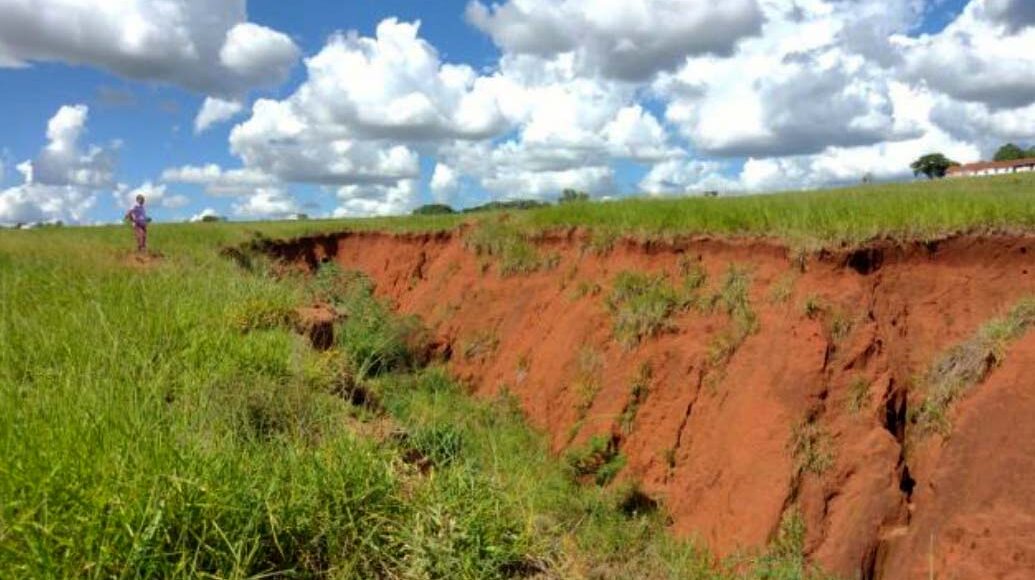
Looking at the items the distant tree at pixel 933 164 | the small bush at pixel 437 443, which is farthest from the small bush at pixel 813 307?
the distant tree at pixel 933 164

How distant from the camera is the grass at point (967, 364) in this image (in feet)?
25.7

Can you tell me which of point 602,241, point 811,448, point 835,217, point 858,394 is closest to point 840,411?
point 858,394

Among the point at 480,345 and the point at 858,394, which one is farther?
the point at 480,345

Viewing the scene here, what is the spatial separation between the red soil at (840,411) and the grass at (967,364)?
0.45 feet

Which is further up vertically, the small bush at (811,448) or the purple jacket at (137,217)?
the purple jacket at (137,217)

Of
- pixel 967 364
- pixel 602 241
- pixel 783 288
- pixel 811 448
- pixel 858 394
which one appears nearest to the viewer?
pixel 967 364

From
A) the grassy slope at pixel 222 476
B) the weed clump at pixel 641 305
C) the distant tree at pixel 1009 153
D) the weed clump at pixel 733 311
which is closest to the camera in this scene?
the grassy slope at pixel 222 476

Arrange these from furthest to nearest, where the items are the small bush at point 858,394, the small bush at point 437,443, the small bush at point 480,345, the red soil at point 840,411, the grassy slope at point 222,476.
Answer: the small bush at point 480,345 → the small bush at point 858,394 → the red soil at point 840,411 → the small bush at point 437,443 → the grassy slope at point 222,476

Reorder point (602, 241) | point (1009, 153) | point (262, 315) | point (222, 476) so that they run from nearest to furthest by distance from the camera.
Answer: point (222, 476)
point (262, 315)
point (602, 241)
point (1009, 153)

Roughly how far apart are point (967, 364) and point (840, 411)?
125 centimetres

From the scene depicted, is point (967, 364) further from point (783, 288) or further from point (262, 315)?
point (262, 315)

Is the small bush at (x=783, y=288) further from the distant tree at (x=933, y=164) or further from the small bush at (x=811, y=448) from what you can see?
the distant tree at (x=933, y=164)

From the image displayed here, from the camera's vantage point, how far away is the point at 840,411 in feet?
28.1

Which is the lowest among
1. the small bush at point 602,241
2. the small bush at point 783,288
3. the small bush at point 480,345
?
the small bush at point 480,345
